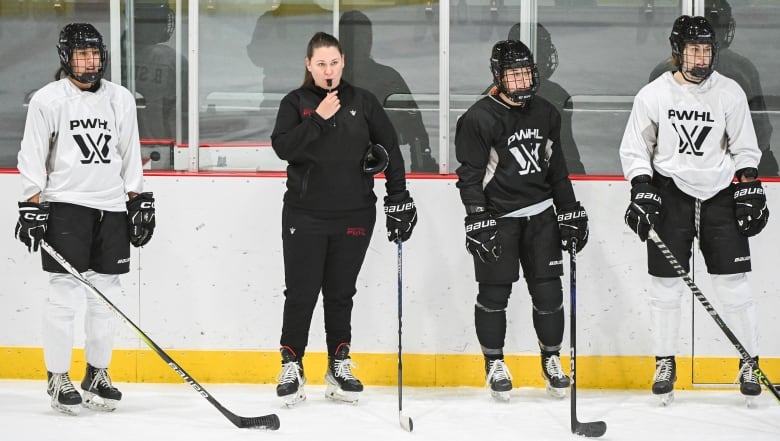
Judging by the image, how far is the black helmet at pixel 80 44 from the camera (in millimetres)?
4039

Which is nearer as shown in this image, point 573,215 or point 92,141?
point 92,141

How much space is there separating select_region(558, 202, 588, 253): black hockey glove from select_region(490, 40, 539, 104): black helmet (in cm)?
44

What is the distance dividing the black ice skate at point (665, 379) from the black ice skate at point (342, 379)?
1.09 meters

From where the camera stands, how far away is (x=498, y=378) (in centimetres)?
436

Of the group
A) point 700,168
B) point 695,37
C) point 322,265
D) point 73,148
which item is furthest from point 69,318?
point 695,37

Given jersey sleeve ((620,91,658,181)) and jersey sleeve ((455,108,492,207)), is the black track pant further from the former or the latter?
jersey sleeve ((620,91,658,181))

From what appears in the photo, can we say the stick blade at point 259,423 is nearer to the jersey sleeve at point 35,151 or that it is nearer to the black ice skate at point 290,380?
the black ice skate at point 290,380

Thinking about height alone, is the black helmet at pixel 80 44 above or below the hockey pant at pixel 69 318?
above

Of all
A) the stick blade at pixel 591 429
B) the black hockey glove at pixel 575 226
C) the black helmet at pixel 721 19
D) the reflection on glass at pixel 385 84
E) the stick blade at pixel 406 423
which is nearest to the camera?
the stick blade at pixel 591 429

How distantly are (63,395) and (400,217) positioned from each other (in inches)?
53.3

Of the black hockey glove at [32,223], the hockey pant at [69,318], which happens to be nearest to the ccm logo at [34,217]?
the black hockey glove at [32,223]

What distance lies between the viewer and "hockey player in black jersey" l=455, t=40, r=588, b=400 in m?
4.26

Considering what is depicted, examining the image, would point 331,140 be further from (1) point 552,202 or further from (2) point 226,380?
(2) point 226,380

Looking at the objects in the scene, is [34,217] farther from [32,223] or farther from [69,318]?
[69,318]
